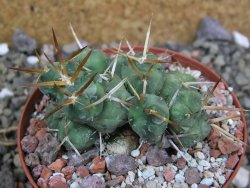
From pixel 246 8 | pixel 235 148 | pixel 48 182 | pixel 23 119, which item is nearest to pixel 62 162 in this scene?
pixel 48 182

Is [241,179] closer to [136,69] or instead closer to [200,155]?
[200,155]

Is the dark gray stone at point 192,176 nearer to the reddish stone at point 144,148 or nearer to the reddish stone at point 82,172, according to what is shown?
the reddish stone at point 144,148

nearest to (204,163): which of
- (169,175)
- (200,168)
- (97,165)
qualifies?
(200,168)

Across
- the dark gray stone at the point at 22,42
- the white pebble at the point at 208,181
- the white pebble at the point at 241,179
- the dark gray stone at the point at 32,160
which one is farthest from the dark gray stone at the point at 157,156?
the dark gray stone at the point at 22,42

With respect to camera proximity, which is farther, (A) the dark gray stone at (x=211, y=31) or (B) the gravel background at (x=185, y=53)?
(A) the dark gray stone at (x=211, y=31)

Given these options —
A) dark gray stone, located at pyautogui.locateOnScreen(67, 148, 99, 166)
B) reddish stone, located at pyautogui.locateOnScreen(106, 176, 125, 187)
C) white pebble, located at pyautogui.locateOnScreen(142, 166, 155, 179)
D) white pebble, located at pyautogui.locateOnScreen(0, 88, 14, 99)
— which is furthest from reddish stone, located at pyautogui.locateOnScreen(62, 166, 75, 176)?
white pebble, located at pyautogui.locateOnScreen(0, 88, 14, 99)
